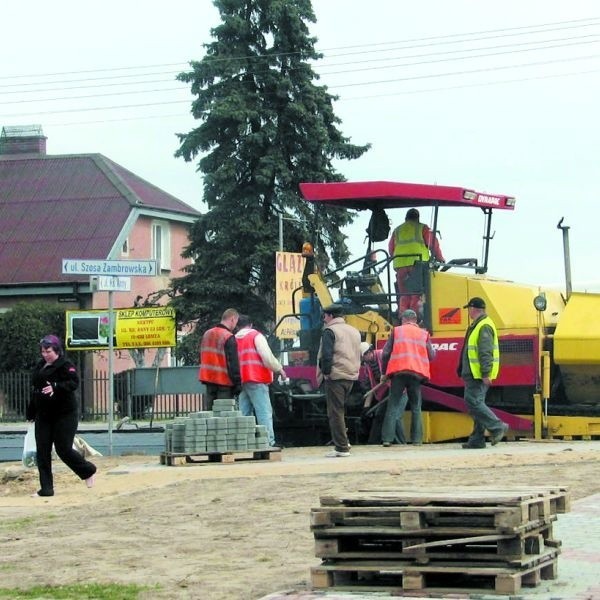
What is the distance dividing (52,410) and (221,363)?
4.53m

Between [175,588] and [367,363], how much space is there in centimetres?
1093

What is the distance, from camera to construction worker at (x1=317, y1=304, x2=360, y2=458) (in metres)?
17.5

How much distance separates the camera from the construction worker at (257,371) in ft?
59.5

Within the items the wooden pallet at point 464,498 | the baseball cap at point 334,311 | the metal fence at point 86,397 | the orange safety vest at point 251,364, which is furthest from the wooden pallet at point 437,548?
the metal fence at point 86,397

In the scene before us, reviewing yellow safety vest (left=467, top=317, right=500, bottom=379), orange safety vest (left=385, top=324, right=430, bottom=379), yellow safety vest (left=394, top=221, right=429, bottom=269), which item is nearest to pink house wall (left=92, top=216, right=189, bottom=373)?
yellow safety vest (left=394, top=221, right=429, bottom=269)

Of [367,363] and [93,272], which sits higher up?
[93,272]

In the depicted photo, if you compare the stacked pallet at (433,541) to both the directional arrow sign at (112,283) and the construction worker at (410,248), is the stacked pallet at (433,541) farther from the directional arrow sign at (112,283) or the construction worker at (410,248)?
the directional arrow sign at (112,283)

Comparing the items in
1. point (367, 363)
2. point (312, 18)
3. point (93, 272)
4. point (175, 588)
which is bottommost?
point (175, 588)

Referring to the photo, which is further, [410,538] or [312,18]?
[312,18]

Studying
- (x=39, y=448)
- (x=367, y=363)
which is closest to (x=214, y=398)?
(x=367, y=363)

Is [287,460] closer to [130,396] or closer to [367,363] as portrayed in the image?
[367,363]

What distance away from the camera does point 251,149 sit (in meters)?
38.3

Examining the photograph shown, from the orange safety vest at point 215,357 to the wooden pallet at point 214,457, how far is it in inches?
50.4

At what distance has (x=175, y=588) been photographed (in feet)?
28.3
